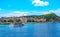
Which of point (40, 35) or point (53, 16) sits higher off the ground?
point (53, 16)

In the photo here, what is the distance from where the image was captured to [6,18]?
4.04m

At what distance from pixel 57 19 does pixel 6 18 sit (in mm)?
945

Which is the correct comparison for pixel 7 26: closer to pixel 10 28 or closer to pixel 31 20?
pixel 10 28

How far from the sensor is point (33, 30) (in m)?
4.04

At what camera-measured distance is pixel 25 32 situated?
4.01m

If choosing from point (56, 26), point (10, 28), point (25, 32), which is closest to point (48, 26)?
point (56, 26)

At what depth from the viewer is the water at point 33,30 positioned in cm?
399

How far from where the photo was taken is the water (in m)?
3.99

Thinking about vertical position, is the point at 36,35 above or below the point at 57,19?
below

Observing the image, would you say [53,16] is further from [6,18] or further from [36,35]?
[6,18]

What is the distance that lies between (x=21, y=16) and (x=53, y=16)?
595 mm

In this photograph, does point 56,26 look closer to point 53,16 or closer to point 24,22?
point 53,16

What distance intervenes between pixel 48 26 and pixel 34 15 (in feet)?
1.08

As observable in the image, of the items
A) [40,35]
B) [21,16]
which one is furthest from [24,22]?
[40,35]
